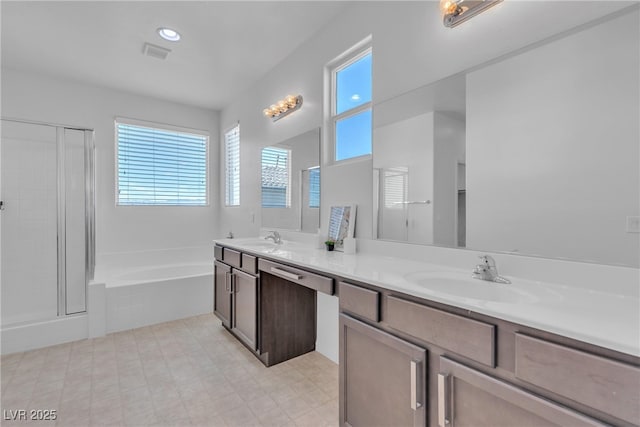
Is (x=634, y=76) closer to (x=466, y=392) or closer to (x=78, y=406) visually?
(x=466, y=392)

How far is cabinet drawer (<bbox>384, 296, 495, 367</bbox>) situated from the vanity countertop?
0.16 feet

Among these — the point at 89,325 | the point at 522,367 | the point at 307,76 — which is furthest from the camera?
the point at 89,325

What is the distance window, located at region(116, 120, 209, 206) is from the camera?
12.0 feet

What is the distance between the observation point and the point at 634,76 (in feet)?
3.13

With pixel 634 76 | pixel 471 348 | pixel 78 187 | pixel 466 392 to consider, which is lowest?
pixel 466 392

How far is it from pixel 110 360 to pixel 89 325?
25.7 inches

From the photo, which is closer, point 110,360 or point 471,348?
point 471,348

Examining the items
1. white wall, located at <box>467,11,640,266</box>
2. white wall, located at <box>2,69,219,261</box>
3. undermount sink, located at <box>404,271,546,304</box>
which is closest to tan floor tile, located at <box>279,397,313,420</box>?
undermount sink, located at <box>404,271,546,304</box>

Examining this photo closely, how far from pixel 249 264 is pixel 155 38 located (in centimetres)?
204

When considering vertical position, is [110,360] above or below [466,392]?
below

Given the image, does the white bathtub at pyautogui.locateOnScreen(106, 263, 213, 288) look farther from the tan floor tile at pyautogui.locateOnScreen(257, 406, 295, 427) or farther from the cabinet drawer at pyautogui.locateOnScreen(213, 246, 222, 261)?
the tan floor tile at pyautogui.locateOnScreen(257, 406, 295, 427)

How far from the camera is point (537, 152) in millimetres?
1166

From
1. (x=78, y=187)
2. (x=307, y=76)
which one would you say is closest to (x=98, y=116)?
(x=78, y=187)

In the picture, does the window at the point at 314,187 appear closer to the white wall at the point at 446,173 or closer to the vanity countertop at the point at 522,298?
the vanity countertop at the point at 522,298
